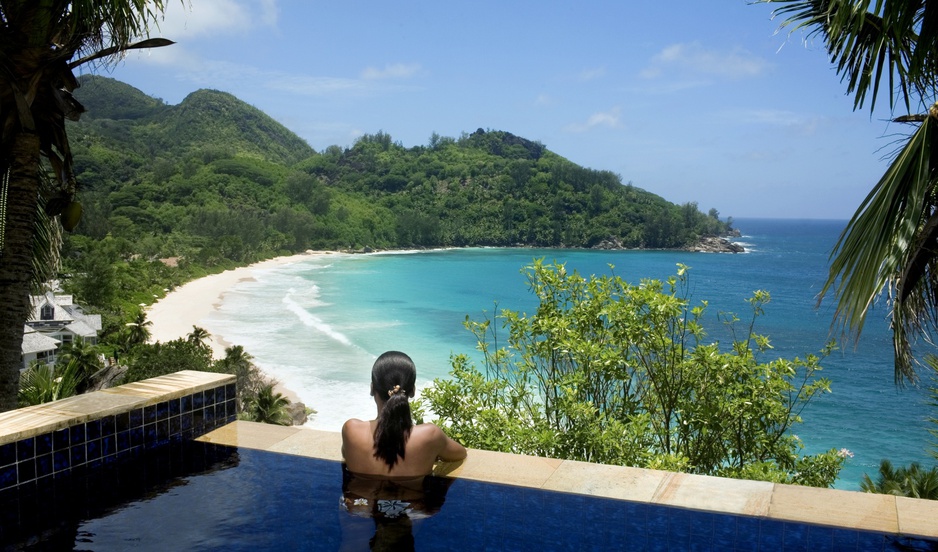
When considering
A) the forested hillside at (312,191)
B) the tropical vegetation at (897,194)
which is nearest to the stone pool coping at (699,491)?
the tropical vegetation at (897,194)

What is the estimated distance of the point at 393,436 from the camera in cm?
343

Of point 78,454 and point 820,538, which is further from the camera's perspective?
point 78,454

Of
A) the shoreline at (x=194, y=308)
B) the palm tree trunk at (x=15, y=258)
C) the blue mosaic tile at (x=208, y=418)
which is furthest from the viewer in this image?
the shoreline at (x=194, y=308)

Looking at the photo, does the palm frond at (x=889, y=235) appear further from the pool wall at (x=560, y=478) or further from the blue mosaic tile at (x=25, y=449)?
the blue mosaic tile at (x=25, y=449)

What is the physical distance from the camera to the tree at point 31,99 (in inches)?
173

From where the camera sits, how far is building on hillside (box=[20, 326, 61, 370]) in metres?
18.7

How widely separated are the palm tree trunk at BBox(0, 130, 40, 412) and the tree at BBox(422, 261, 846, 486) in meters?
2.67

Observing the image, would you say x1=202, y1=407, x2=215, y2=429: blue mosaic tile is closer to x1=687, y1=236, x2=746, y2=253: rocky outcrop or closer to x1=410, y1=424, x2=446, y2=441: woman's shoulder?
x1=410, y1=424, x2=446, y2=441: woman's shoulder

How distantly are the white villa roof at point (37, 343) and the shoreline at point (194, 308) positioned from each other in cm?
558

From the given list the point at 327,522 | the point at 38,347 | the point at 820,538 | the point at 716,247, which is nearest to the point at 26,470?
the point at 327,522

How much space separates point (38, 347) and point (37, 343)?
0.92ft

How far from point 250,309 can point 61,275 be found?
850 centimetres

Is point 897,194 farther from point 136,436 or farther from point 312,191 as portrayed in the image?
point 312,191

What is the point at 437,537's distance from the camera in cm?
309
